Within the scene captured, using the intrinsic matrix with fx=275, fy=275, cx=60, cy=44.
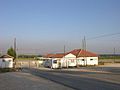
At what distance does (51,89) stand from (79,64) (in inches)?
2247

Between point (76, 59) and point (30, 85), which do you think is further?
point (76, 59)

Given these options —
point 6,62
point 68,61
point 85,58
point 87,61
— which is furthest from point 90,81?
point 87,61

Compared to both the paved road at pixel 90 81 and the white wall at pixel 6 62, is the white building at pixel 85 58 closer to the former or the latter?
the white wall at pixel 6 62

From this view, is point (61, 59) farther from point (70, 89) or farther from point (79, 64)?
point (70, 89)

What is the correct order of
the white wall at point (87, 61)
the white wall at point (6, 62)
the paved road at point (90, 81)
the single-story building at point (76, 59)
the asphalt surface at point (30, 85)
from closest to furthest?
the paved road at point (90, 81) < the asphalt surface at point (30, 85) < the white wall at point (6, 62) < the single-story building at point (76, 59) < the white wall at point (87, 61)

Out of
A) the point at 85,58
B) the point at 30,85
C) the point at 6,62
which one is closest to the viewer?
the point at 30,85

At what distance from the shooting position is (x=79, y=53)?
254 ft

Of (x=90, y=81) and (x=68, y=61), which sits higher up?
(x=68, y=61)

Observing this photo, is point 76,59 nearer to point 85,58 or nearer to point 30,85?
point 85,58

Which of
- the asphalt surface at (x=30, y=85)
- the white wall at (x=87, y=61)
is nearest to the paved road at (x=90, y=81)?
the asphalt surface at (x=30, y=85)

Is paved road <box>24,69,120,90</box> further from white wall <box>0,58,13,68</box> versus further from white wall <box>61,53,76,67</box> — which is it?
white wall <box>0,58,13,68</box>

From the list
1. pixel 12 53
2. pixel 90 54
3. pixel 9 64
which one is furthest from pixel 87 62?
pixel 12 53

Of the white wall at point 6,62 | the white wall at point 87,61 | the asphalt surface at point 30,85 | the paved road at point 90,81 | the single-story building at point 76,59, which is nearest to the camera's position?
the paved road at point 90,81

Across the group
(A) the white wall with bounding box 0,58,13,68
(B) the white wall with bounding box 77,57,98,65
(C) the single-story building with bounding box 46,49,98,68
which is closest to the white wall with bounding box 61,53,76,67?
(C) the single-story building with bounding box 46,49,98,68
